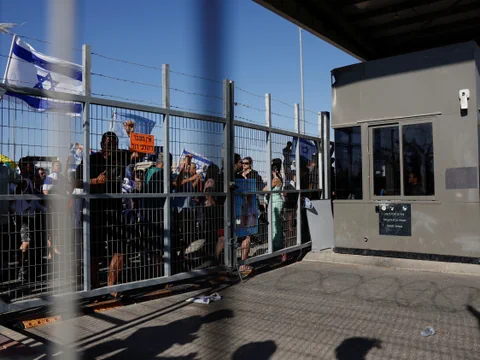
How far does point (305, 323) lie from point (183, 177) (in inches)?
105

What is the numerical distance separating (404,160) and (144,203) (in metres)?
4.85

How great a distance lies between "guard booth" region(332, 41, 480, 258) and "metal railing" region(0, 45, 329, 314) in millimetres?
1086

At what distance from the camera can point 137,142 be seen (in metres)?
5.70

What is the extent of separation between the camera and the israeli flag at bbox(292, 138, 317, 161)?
9.06 metres

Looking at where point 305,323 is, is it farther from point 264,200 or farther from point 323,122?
point 323,122

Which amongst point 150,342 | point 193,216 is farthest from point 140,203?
point 150,342

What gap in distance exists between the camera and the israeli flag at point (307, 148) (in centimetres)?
906

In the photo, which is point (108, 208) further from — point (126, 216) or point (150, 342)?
point (150, 342)

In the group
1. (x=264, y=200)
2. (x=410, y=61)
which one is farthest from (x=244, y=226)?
(x=410, y=61)

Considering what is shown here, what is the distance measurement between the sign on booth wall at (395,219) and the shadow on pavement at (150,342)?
4514 millimetres

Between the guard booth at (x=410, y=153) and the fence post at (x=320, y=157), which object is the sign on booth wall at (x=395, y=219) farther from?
the fence post at (x=320, y=157)

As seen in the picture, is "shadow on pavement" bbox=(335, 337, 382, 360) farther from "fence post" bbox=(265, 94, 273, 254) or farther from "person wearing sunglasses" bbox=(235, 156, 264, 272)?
"fence post" bbox=(265, 94, 273, 254)

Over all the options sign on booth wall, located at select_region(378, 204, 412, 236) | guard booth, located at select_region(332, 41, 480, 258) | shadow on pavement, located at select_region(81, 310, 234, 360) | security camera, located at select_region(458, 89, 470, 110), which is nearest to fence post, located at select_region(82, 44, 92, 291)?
shadow on pavement, located at select_region(81, 310, 234, 360)

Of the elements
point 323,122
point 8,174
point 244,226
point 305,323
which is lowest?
point 305,323
